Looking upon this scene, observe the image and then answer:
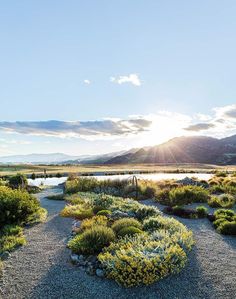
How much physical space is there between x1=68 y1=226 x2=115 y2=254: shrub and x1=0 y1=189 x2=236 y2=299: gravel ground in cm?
34

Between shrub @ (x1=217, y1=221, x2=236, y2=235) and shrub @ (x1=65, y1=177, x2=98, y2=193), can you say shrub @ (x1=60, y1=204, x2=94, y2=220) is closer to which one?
shrub @ (x1=217, y1=221, x2=236, y2=235)

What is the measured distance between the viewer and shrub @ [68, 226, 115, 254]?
8.30 m

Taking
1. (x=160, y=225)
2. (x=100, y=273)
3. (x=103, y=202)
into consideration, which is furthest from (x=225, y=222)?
(x=100, y=273)

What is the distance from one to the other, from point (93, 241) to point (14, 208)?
438 cm

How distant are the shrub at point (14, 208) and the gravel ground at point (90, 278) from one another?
87.0 inches

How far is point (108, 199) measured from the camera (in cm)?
1507

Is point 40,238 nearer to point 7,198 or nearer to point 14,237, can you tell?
point 14,237

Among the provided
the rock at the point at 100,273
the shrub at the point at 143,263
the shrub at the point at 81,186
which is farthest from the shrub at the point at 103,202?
the shrub at the point at 81,186

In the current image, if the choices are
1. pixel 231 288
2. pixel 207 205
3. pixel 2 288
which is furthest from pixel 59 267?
pixel 207 205

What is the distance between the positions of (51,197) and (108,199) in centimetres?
561

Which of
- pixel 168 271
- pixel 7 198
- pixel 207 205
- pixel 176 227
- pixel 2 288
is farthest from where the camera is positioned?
pixel 207 205

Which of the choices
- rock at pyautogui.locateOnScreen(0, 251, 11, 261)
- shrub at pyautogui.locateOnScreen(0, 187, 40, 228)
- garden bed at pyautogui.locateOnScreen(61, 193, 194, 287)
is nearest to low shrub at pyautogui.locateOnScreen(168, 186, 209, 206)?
garden bed at pyautogui.locateOnScreen(61, 193, 194, 287)

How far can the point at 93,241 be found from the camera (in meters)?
8.56

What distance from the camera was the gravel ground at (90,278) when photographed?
251 inches
